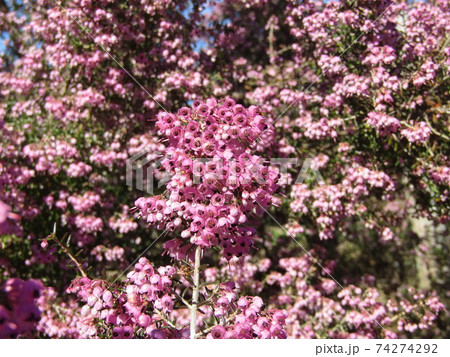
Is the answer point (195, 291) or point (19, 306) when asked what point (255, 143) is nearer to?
point (195, 291)

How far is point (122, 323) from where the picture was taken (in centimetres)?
242

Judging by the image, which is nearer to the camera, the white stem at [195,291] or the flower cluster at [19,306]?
the flower cluster at [19,306]

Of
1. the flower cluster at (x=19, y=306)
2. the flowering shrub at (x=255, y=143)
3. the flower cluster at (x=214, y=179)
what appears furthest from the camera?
the flowering shrub at (x=255, y=143)

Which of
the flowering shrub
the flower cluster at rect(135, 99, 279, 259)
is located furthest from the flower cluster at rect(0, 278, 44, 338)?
the flowering shrub

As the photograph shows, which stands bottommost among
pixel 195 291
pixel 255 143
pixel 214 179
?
pixel 195 291

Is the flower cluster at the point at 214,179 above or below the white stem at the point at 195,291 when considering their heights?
above

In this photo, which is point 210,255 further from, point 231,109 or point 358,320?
point 231,109

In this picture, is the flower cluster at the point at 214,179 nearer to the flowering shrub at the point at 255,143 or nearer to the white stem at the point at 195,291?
the white stem at the point at 195,291

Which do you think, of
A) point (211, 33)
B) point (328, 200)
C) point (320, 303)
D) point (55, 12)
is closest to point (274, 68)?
point (211, 33)

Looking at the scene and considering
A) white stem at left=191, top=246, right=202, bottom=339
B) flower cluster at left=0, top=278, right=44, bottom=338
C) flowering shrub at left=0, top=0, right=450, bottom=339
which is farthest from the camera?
flowering shrub at left=0, top=0, right=450, bottom=339

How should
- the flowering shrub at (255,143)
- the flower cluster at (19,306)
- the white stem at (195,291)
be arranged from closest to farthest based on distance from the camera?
1. the flower cluster at (19,306)
2. the white stem at (195,291)
3. the flowering shrub at (255,143)

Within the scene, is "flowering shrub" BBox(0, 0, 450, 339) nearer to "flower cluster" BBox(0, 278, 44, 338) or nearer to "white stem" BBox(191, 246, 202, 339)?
"white stem" BBox(191, 246, 202, 339)

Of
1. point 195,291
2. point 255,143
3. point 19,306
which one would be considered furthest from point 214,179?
point 255,143

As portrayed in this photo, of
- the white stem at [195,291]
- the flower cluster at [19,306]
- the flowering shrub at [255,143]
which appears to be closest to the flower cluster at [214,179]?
the white stem at [195,291]
